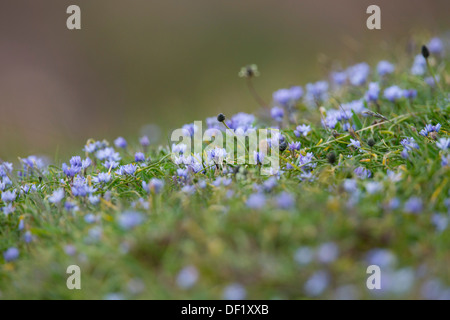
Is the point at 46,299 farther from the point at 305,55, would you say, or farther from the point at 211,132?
the point at 305,55

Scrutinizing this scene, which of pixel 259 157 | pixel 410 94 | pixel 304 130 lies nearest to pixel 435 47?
pixel 410 94

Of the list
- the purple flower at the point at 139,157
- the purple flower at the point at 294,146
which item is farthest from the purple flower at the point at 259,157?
the purple flower at the point at 139,157

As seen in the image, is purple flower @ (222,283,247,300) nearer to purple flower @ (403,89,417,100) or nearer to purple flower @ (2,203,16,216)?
purple flower @ (2,203,16,216)

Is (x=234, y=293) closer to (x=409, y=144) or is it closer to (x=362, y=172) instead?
(x=362, y=172)

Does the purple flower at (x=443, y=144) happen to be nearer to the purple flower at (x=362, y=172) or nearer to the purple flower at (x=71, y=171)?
the purple flower at (x=362, y=172)

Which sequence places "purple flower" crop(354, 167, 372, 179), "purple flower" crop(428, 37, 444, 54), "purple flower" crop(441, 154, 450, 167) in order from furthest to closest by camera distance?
"purple flower" crop(428, 37, 444, 54), "purple flower" crop(354, 167, 372, 179), "purple flower" crop(441, 154, 450, 167)

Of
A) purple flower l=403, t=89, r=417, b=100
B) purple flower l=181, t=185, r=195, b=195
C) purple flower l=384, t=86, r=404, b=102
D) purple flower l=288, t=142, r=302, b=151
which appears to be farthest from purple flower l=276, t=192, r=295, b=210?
purple flower l=403, t=89, r=417, b=100
